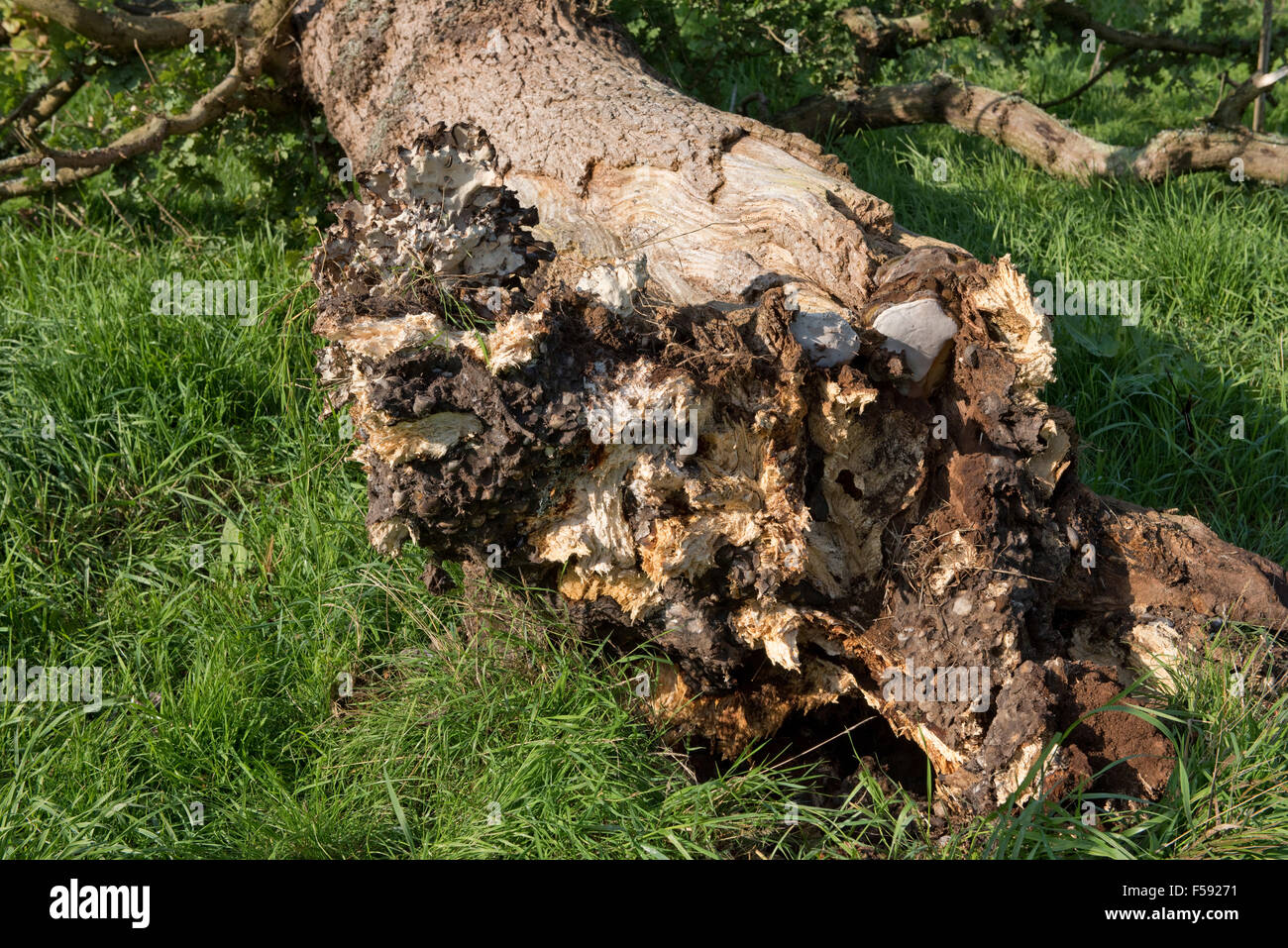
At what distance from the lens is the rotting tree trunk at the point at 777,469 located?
2.52m

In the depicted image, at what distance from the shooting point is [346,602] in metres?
3.26

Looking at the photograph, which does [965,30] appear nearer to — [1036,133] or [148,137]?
[1036,133]

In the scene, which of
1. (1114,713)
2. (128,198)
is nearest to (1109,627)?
(1114,713)

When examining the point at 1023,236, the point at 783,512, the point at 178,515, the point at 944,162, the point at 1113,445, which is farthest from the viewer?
the point at 944,162

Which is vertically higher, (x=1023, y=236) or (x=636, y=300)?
(x=636, y=300)

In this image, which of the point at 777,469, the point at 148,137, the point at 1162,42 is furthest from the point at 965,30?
the point at 148,137

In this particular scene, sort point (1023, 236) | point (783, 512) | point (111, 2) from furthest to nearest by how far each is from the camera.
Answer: point (1023, 236) < point (111, 2) < point (783, 512)

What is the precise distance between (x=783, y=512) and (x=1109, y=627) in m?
1.16

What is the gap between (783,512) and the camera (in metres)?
2.69

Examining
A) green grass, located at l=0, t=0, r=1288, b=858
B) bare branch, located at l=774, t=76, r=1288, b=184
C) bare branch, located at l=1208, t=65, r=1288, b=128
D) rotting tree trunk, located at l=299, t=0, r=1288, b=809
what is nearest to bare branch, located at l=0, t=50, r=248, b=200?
green grass, located at l=0, t=0, r=1288, b=858

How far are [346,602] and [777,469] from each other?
1478 millimetres

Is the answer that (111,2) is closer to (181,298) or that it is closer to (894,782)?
(181,298)

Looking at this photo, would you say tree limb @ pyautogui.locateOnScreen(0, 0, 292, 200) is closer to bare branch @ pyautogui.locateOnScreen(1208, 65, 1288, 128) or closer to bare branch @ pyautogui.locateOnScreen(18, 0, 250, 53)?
bare branch @ pyautogui.locateOnScreen(18, 0, 250, 53)

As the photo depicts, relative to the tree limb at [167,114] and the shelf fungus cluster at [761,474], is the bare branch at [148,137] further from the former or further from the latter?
the shelf fungus cluster at [761,474]
